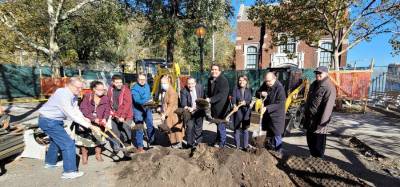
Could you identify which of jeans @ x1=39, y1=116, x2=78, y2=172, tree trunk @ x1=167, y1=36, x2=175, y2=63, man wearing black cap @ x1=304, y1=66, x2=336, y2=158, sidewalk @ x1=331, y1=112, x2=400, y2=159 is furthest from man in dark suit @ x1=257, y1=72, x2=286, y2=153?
tree trunk @ x1=167, y1=36, x2=175, y2=63

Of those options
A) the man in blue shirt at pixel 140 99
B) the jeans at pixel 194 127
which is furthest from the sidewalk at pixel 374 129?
the man in blue shirt at pixel 140 99

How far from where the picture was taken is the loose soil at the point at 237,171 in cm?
388

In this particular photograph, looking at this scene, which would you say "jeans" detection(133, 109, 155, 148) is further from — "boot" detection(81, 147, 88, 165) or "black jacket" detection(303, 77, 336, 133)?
"black jacket" detection(303, 77, 336, 133)

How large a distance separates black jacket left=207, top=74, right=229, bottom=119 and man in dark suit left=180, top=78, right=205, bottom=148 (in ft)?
0.90

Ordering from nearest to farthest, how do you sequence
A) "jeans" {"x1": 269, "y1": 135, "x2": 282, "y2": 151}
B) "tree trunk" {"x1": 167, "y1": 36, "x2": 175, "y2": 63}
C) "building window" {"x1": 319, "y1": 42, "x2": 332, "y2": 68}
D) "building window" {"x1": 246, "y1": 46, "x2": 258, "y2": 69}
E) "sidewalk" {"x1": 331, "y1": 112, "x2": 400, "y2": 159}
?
"jeans" {"x1": 269, "y1": 135, "x2": 282, "y2": 151} → "sidewalk" {"x1": 331, "y1": 112, "x2": 400, "y2": 159} → "tree trunk" {"x1": 167, "y1": 36, "x2": 175, "y2": 63} → "building window" {"x1": 319, "y1": 42, "x2": 332, "y2": 68} → "building window" {"x1": 246, "y1": 46, "x2": 258, "y2": 69}

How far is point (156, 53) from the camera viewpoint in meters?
38.3

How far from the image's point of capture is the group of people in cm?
454

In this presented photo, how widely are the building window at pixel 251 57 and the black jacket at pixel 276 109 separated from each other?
83.2ft

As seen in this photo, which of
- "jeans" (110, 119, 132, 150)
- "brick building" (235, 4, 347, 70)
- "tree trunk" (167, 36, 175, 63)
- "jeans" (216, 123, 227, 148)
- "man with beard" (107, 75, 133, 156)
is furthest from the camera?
"brick building" (235, 4, 347, 70)

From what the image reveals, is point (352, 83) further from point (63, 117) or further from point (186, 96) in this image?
point (63, 117)

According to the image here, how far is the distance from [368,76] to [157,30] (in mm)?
10729

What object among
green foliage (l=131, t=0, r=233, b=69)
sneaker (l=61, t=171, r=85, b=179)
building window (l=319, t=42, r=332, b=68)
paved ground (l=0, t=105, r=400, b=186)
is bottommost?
paved ground (l=0, t=105, r=400, b=186)

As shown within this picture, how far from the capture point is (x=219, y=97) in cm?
577

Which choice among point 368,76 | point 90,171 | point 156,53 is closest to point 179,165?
point 90,171
